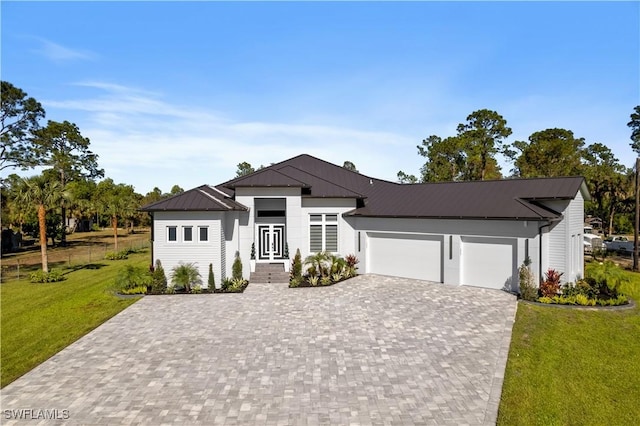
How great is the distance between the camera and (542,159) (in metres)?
43.2

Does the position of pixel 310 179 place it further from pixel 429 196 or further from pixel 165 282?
pixel 165 282

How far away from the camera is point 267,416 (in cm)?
746

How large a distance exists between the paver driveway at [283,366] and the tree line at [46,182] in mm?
13495

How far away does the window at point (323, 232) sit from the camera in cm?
2198

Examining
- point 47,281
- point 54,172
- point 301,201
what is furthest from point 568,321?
point 54,172

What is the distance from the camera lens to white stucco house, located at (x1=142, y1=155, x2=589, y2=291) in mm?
17297

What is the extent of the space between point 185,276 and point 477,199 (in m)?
16.7

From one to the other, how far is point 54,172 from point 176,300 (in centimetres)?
4596

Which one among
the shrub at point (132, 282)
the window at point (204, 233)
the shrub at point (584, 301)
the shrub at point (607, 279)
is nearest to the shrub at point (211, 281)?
the window at point (204, 233)

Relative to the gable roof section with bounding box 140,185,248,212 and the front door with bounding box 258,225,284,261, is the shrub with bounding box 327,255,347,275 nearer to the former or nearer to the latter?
the front door with bounding box 258,225,284,261

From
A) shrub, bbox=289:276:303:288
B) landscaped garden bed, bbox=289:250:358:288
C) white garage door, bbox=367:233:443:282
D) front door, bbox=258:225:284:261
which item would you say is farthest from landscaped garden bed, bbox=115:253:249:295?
white garage door, bbox=367:233:443:282

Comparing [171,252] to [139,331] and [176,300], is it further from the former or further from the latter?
[139,331]

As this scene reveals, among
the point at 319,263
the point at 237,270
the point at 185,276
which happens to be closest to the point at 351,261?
the point at 319,263

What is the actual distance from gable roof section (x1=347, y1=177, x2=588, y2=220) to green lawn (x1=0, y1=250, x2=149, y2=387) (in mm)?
14601
